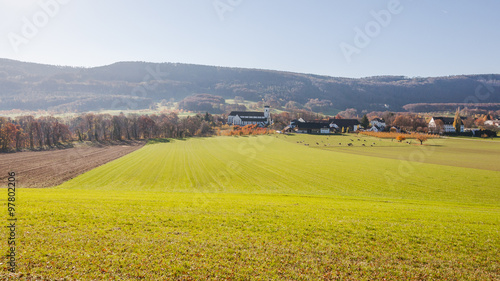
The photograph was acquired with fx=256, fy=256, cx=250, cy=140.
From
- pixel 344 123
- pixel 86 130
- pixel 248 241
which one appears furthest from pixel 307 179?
pixel 344 123

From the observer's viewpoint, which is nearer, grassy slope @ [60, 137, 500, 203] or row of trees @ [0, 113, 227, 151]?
grassy slope @ [60, 137, 500, 203]

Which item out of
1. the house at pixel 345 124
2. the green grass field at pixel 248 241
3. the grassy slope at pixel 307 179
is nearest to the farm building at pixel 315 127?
the house at pixel 345 124

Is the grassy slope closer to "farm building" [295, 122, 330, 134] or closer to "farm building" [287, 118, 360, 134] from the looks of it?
"farm building" [295, 122, 330, 134]

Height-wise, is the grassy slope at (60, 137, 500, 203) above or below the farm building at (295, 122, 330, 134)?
below

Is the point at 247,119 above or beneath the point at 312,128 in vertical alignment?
above

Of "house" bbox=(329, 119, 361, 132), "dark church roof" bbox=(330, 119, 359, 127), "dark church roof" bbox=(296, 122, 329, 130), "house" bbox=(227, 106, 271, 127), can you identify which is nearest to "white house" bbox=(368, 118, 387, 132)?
"house" bbox=(329, 119, 361, 132)

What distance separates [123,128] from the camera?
380 feet

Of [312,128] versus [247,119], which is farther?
[247,119]

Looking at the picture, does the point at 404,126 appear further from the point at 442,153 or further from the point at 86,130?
the point at 86,130

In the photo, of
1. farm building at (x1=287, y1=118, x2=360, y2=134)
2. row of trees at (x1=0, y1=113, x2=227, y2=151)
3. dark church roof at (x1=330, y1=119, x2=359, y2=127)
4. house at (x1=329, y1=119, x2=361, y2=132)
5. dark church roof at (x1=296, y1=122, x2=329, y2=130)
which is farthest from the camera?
dark church roof at (x1=330, y1=119, x2=359, y2=127)

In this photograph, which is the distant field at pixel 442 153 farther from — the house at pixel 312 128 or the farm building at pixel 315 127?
the farm building at pixel 315 127

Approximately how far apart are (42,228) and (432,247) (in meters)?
19.1

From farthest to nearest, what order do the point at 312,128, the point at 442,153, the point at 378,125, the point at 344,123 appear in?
the point at 344,123, the point at 378,125, the point at 312,128, the point at 442,153

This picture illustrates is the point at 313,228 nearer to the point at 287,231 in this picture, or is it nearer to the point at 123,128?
the point at 287,231
